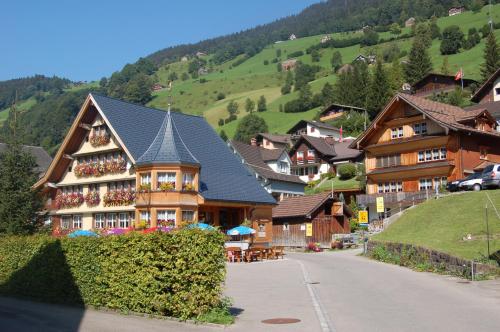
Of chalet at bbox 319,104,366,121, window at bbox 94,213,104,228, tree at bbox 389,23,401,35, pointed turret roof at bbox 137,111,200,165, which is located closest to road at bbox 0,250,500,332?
pointed turret roof at bbox 137,111,200,165

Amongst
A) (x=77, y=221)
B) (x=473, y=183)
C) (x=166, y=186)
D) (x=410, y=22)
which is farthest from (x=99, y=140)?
(x=410, y=22)

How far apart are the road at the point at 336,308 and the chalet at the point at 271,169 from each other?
45.3 meters

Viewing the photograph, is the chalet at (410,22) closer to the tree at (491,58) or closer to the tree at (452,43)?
the tree at (452,43)

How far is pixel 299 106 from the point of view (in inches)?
5364

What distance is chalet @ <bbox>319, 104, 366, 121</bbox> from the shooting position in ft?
351

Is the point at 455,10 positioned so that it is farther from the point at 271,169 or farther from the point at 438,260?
the point at 438,260

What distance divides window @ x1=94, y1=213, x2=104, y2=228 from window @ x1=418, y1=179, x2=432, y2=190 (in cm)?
A: 2738

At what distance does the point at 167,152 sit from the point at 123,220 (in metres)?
8.04

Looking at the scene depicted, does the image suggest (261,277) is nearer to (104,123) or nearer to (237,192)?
(237,192)

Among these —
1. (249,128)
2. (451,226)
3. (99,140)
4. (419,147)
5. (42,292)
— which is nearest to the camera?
(42,292)

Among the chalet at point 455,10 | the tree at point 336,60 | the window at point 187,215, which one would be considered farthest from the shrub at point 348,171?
the chalet at point 455,10

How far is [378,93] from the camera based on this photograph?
96.8m

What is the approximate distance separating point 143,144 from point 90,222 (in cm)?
772

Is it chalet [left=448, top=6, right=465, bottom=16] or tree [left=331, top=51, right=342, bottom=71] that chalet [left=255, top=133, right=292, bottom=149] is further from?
chalet [left=448, top=6, right=465, bottom=16]
